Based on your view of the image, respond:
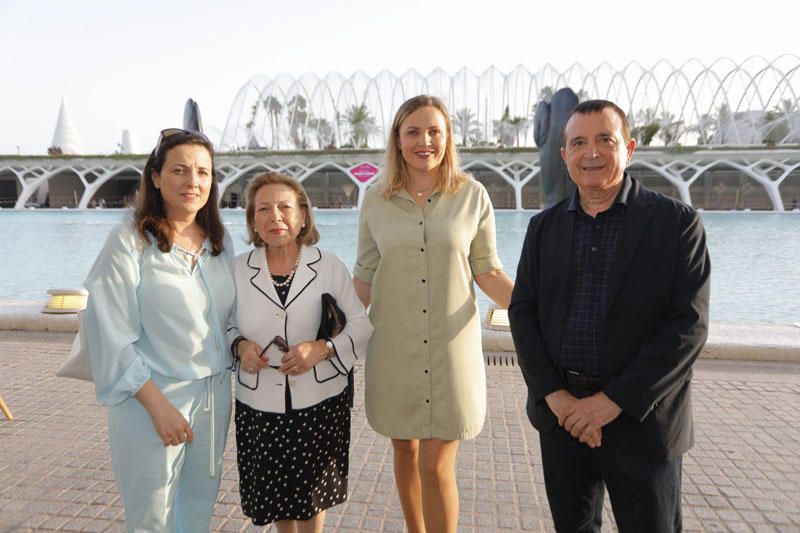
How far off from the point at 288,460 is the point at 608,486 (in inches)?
43.6

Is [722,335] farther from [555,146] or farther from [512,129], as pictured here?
[512,129]

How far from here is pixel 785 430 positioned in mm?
3688

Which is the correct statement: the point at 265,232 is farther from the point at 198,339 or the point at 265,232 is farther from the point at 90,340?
the point at 90,340

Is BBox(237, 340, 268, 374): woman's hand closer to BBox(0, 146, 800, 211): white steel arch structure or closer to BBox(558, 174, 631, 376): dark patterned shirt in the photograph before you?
BBox(558, 174, 631, 376): dark patterned shirt

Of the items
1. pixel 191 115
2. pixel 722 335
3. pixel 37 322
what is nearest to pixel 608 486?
pixel 722 335

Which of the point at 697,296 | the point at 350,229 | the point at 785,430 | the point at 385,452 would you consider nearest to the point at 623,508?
the point at 697,296

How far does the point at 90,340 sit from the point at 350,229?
70.3 ft

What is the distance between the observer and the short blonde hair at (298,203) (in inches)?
79.6

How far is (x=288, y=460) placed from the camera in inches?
77.2

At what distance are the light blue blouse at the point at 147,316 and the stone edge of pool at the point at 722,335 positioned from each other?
3.93 metres

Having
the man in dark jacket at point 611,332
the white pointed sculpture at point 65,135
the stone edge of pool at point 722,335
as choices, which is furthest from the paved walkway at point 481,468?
the white pointed sculpture at point 65,135

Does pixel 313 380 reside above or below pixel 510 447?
above

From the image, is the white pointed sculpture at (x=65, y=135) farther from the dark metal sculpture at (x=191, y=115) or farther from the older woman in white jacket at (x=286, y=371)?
the older woman in white jacket at (x=286, y=371)

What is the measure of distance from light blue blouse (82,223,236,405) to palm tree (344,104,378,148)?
52589 millimetres
